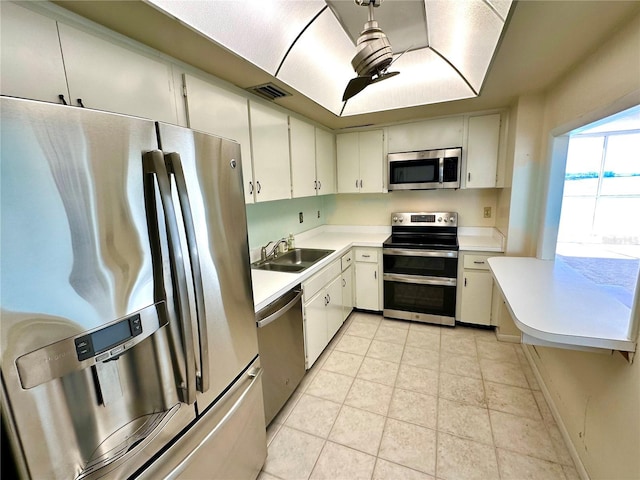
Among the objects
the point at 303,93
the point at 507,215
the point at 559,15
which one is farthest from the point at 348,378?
the point at 559,15

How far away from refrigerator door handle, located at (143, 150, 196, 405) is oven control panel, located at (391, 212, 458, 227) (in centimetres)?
298

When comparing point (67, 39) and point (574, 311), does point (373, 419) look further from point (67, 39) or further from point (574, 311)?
point (67, 39)

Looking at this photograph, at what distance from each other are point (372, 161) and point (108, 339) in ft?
10.3

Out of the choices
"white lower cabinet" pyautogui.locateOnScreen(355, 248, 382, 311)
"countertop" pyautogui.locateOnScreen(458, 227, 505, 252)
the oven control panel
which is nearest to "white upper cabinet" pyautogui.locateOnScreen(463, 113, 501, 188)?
the oven control panel

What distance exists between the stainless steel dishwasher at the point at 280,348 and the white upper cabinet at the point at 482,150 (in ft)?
7.38

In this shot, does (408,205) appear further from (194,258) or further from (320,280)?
(194,258)

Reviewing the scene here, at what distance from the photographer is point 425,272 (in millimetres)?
3039

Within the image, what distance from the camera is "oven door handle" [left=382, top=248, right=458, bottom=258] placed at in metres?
2.89

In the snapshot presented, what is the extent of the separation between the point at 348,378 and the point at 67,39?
254 centimetres

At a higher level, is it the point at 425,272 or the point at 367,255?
the point at 367,255

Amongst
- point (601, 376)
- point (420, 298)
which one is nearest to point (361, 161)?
point (420, 298)

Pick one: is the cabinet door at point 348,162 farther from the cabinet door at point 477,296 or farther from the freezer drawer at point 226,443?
the freezer drawer at point 226,443

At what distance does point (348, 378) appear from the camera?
2.31 metres

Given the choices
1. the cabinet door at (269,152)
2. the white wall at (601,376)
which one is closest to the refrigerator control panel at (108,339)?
the cabinet door at (269,152)
